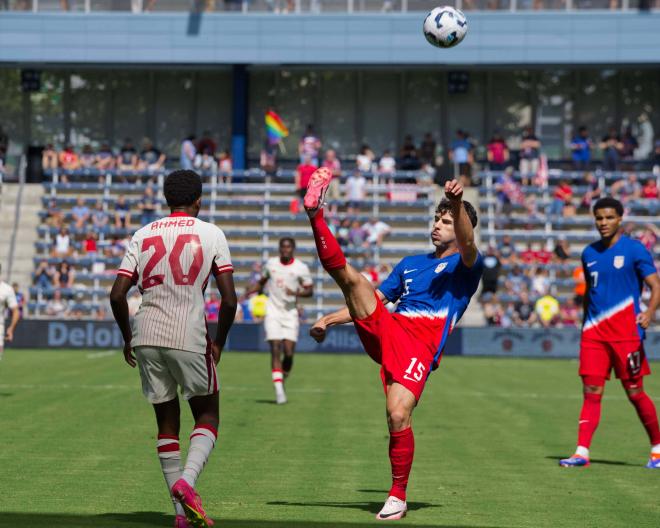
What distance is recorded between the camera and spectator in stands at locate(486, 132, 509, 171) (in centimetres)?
4031

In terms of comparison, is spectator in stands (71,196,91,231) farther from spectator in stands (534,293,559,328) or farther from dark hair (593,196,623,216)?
dark hair (593,196,623,216)

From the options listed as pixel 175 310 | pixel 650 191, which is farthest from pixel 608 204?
pixel 650 191

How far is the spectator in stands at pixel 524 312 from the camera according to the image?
33.9 meters

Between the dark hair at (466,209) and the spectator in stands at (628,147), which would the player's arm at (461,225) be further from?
the spectator in stands at (628,147)

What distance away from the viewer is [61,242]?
123ft

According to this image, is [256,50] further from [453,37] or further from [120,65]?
[453,37]

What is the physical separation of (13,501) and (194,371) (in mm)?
1922

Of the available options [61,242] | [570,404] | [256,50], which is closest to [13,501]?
[570,404]

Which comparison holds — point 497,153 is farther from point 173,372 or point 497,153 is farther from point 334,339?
point 173,372

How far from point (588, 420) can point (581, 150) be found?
29.1m

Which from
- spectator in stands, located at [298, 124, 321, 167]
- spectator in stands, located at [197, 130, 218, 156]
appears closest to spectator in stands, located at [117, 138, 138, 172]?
spectator in stands, located at [197, 130, 218, 156]

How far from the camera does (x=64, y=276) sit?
3672 cm

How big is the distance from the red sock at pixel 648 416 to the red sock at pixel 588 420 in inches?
13.9

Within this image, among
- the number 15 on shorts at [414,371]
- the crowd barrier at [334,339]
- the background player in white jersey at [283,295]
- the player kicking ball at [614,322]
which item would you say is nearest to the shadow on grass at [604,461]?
the player kicking ball at [614,322]
